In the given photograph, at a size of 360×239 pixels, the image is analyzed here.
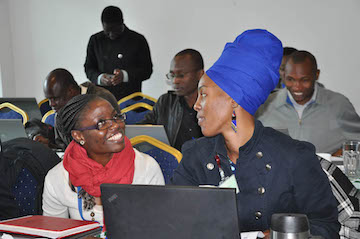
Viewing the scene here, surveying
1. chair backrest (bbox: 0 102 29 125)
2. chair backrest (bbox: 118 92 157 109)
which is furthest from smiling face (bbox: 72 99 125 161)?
chair backrest (bbox: 118 92 157 109)

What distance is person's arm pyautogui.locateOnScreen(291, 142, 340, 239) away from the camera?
1.63m

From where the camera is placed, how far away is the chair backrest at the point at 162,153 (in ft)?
8.28

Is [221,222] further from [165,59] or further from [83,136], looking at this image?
[165,59]

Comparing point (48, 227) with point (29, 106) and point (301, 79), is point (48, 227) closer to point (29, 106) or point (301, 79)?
point (301, 79)

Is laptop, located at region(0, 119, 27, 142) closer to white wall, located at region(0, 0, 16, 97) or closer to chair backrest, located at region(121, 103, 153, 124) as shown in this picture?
chair backrest, located at region(121, 103, 153, 124)

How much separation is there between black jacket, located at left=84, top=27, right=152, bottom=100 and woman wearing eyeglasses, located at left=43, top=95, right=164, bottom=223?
353cm

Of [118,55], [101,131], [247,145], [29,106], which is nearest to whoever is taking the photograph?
[247,145]

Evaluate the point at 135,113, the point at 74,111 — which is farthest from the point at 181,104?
the point at 74,111

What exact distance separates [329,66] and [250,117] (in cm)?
497

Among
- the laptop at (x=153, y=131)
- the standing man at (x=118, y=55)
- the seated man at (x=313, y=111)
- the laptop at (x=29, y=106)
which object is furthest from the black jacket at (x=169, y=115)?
the standing man at (x=118, y=55)

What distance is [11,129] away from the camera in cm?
326

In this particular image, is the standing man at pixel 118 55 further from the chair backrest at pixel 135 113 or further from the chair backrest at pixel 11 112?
the chair backrest at pixel 11 112

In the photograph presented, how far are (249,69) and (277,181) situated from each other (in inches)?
16.0

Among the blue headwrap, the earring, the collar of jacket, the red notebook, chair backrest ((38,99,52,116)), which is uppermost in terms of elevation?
the blue headwrap
